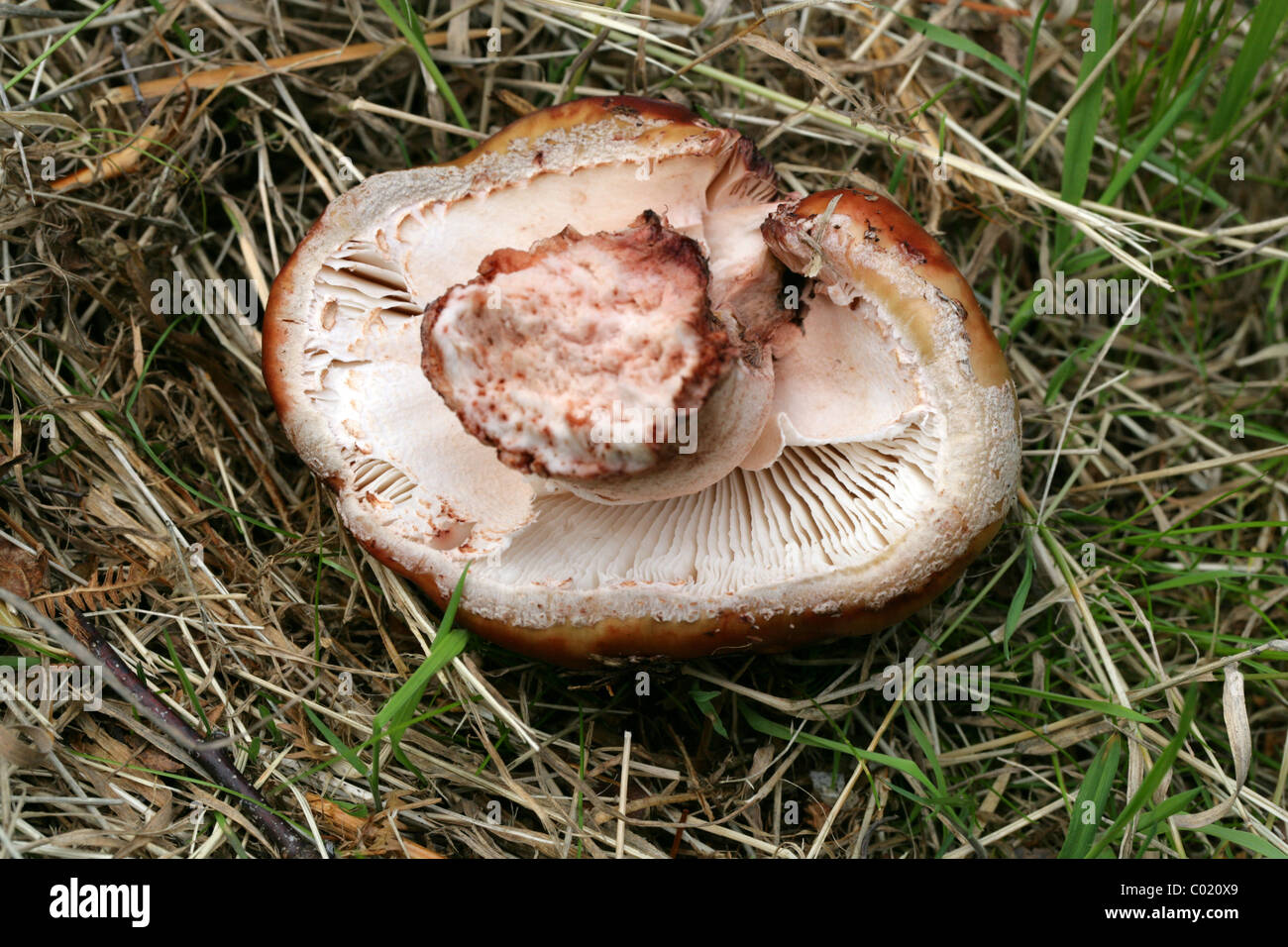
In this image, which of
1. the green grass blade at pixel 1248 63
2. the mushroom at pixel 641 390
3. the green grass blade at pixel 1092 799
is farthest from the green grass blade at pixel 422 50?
the green grass blade at pixel 1092 799

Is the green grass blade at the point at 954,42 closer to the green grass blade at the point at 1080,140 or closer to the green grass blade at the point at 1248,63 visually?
the green grass blade at the point at 1080,140

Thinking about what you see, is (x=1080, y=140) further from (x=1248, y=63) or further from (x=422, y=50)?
(x=422, y=50)

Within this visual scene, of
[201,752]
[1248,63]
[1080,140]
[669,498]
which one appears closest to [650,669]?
[669,498]

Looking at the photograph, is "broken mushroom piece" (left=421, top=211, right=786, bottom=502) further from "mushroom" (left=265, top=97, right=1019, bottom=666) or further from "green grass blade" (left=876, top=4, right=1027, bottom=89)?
"green grass blade" (left=876, top=4, right=1027, bottom=89)

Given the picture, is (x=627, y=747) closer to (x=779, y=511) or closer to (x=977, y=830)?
(x=779, y=511)

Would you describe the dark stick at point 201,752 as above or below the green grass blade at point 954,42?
below
